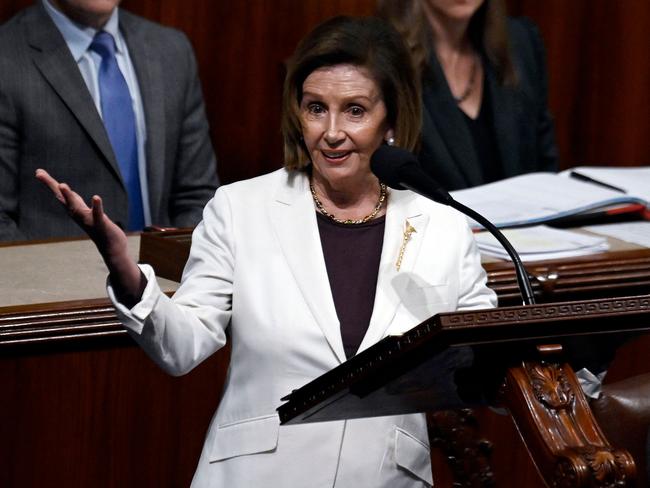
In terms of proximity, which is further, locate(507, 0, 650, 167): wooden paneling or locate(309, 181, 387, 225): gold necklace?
locate(507, 0, 650, 167): wooden paneling

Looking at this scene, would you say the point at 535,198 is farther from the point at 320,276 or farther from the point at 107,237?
the point at 107,237

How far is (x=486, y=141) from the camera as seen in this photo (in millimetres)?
3387

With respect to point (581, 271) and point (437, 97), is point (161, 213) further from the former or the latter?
point (581, 271)

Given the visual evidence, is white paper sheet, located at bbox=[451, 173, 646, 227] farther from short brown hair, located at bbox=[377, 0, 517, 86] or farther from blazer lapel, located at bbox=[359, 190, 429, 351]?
blazer lapel, located at bbox=[359, 190, 429, 351]

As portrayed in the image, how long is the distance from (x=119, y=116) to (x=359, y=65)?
1.34 meters

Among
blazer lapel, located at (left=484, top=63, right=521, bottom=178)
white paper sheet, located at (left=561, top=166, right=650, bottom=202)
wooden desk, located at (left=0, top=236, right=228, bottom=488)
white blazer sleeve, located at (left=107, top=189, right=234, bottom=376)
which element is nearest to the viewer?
white blazer sleeve, located at (left=107, top=189, right=234, bottom=376)

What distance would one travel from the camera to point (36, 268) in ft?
7.98

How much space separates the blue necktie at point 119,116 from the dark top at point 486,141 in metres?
0.86

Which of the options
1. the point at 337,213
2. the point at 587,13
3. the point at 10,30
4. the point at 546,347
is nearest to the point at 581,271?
the point at 337,213

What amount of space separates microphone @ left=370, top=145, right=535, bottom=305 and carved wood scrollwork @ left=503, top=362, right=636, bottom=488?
0.70ft

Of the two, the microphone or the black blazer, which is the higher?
the microphone

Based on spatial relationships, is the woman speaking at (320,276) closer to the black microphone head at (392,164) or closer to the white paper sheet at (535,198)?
the black microphone head at (392,164)

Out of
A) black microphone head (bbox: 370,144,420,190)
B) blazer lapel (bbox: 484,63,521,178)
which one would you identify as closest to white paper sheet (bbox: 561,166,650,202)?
blazer lapel (bbox: 484,63,521,178)

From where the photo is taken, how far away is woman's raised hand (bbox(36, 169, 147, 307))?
1.53 m
